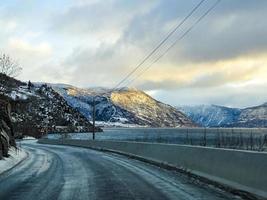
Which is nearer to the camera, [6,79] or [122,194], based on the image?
[122,194]

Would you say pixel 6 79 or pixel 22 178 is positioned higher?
pixel 6 79

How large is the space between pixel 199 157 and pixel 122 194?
683cm

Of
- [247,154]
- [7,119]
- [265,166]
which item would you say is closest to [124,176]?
[247,154]

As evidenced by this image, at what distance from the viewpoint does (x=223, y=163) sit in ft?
57.8

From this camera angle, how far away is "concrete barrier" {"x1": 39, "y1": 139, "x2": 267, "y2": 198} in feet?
46.8

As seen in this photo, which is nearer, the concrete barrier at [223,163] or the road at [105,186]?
the concrete barrier at [223,163]

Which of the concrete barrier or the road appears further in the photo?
the road

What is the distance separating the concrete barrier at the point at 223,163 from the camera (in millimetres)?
14250

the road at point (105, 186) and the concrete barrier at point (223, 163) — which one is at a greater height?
the concrete barrier at point (223, 163)

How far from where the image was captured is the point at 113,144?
48.3m

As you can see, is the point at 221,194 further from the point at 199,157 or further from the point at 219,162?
the point at 199,157

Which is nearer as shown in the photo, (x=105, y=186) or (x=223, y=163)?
(x=105, y=186)

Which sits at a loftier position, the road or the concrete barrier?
the concrete barrier

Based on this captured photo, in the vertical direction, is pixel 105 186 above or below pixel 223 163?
below
